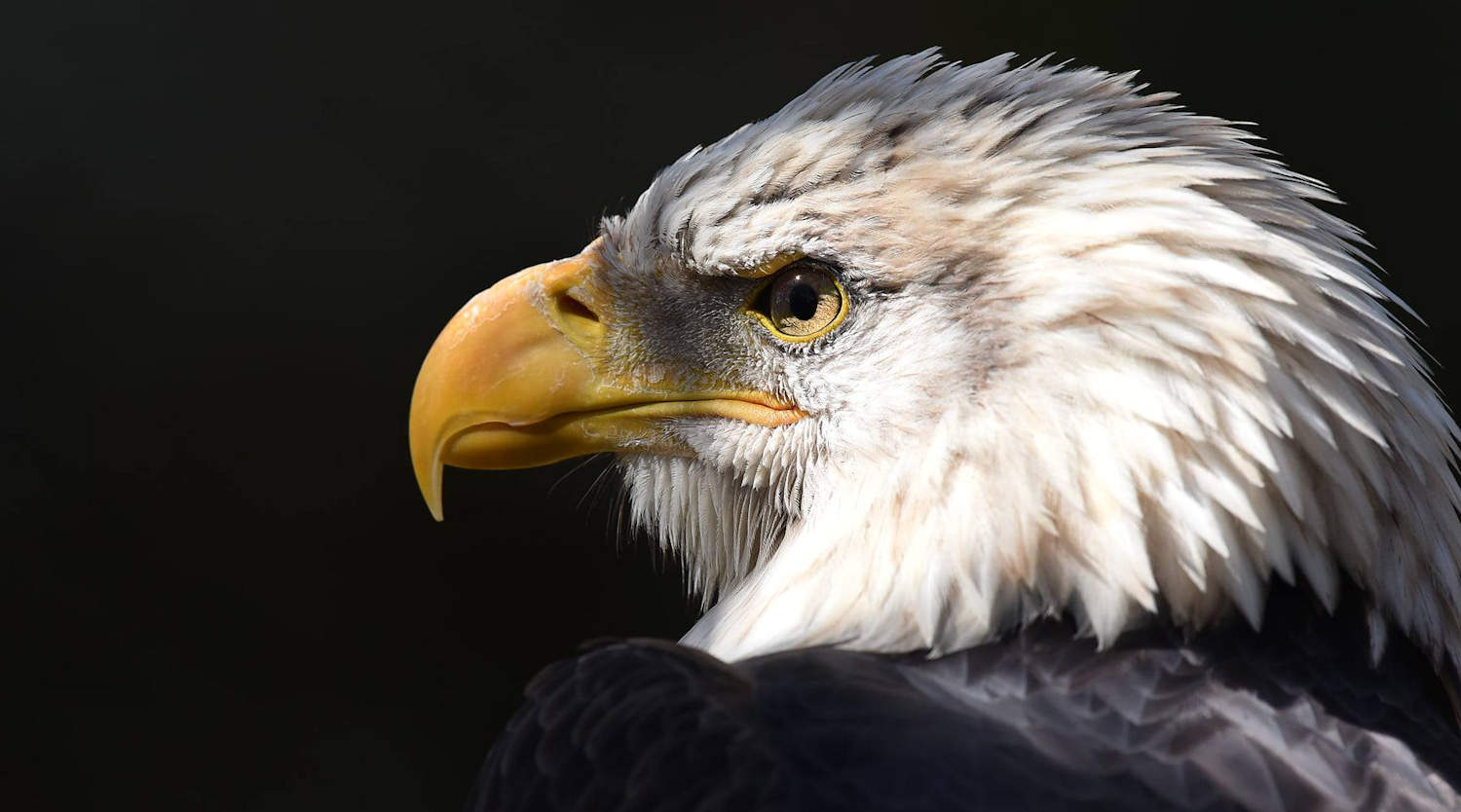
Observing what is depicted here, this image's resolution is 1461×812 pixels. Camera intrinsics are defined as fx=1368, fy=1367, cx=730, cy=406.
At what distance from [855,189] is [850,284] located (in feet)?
0.42

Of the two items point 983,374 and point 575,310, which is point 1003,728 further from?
point 575,310

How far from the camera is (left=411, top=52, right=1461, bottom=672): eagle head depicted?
1.64 meters

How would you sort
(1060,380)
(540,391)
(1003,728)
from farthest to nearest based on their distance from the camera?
(540,391) → (1060,380) → (1003,728)

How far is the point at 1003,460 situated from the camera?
5.52ft

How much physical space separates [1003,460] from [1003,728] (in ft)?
1.17

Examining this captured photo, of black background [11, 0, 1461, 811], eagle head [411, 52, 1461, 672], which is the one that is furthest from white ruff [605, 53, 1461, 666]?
black background [11, 0, 1461, 811]

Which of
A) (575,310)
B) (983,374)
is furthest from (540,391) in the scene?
(983,374)

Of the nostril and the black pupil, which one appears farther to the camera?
the nostril

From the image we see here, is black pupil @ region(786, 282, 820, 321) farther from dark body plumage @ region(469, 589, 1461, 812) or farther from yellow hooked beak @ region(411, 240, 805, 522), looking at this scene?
dark body plumage @ region(469, 589, 1461, 812)

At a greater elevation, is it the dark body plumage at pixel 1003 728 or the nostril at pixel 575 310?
the nostril at pixel 575 310

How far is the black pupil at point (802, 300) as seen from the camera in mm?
1888

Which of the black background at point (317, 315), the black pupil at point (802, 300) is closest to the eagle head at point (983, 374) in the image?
the black pupil at point (802, 300)

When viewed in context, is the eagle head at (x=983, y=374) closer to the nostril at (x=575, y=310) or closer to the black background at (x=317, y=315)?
the nostril at (x=575, y=310)

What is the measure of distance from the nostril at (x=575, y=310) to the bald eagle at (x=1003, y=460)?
0.08 ft
